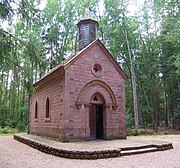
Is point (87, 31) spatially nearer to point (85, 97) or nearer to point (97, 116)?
point (85, 97)

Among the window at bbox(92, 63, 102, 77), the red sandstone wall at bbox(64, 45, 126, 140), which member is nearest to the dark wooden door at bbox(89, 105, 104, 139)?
the red sandstone wall at bbox(64, 45, 126, 140)

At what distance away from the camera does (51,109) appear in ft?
43.3

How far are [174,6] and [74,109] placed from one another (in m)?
9.26

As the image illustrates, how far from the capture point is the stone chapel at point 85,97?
38.1 ft

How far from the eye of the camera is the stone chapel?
457 inches

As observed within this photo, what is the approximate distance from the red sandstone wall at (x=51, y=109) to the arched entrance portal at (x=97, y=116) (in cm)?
215

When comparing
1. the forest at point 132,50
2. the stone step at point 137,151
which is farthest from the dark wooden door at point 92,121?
the forest at point 132,50

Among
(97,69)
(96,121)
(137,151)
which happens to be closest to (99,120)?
(96,121)

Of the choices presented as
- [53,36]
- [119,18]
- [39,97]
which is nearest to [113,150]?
[39,97]

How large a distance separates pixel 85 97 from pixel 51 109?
8.63ft

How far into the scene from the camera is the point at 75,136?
1141 cm

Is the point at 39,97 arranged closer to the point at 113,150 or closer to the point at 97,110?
the point at 97,110

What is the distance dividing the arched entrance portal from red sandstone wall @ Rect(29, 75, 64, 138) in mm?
2151

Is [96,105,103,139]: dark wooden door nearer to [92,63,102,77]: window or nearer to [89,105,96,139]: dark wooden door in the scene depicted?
[89,105,96,139]: dark wooden door
